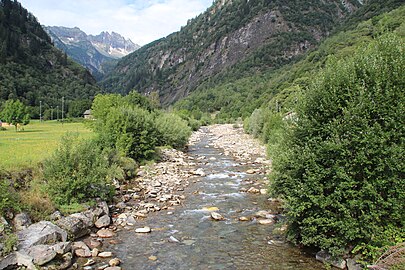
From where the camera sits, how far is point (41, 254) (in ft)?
35.6

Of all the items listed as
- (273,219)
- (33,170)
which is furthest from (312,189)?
(33,170)

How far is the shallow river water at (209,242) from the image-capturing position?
11648 millimetres

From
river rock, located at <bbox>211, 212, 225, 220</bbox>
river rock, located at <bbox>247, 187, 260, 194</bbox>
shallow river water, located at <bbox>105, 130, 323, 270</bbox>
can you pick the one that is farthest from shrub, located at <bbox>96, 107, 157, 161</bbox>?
river rock, located at <bbox>211, 212, 225, 220</bbox>

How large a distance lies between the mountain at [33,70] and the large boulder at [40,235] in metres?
109

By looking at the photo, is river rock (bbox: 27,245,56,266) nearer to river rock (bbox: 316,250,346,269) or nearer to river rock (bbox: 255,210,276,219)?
river rock (bbox: 316,250,346,269)

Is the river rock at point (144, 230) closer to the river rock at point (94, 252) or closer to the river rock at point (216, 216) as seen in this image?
the river rock at point (94, 252)

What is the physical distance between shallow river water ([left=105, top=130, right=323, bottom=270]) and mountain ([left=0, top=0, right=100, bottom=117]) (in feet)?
354

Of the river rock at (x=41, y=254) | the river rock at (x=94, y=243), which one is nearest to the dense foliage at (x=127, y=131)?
the river rock at (x=94, y=243)

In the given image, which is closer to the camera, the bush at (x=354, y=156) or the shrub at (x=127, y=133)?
the bush at (x=354, y=156)

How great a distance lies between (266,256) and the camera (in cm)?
1212

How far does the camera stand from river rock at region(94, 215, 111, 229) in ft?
49.3

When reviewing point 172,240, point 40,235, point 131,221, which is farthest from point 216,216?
point 40,235

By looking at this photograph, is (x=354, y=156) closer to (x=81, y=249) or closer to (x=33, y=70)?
(x=81, y=249)

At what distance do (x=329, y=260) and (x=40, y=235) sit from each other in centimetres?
1029
